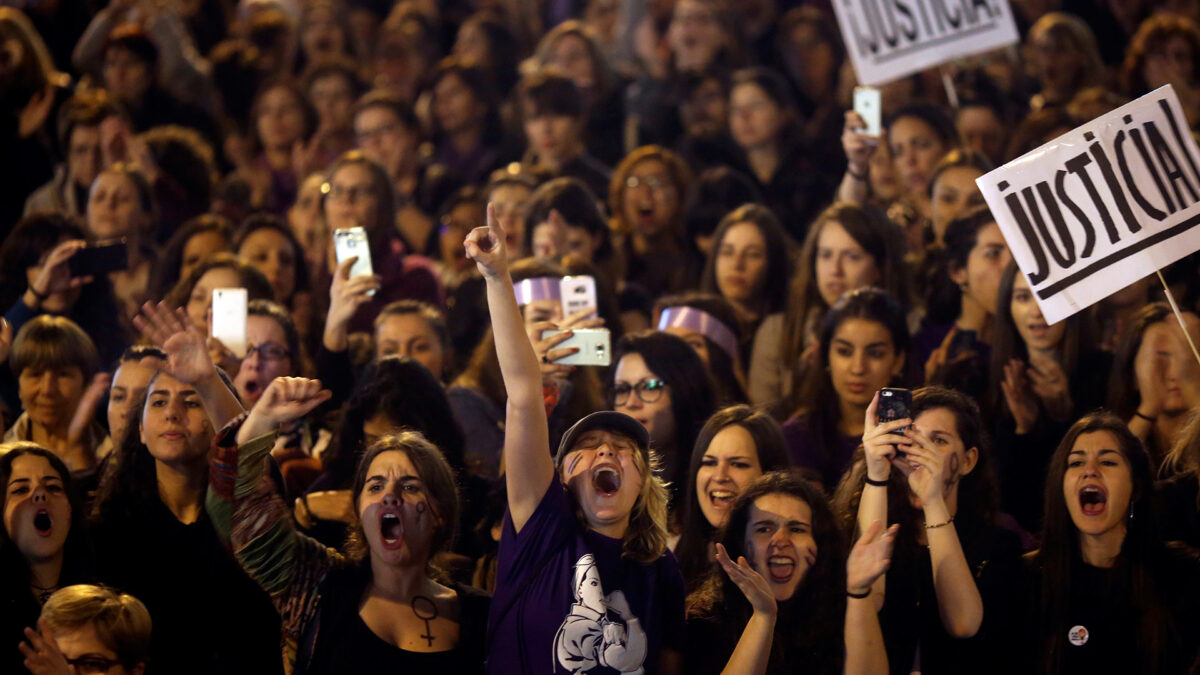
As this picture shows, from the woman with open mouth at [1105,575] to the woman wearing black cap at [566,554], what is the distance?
1064 millimetres

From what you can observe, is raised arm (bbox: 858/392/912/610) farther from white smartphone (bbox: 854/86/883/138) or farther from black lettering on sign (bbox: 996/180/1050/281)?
white smartphone (bbox: 854/86/883/138)

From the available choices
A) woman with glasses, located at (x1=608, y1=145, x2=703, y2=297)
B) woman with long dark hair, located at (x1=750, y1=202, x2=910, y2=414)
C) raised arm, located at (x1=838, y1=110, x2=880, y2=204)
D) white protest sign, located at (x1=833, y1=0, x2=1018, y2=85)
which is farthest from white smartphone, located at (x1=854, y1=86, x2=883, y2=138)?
woman with glasses, located at (x1=608, y1=145, x2=703, y2=297)

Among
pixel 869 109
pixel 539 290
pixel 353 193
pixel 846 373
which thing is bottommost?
pixel 846 373

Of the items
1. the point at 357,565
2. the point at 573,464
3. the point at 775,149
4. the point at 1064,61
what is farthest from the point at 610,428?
the point at 1064,61

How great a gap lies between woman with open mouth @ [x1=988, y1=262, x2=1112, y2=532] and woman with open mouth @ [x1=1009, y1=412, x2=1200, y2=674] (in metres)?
0.69

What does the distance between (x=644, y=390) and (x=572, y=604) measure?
1.49 meters

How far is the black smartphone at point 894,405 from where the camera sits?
452 cm

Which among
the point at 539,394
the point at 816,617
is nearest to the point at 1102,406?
the point at 816,617

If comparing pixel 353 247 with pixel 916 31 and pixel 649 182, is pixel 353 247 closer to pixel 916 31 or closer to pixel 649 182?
pixel 649 182

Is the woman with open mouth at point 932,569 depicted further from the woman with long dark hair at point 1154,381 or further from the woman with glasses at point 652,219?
the woman with glasses at point 652,219

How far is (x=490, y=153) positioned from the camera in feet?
30.1

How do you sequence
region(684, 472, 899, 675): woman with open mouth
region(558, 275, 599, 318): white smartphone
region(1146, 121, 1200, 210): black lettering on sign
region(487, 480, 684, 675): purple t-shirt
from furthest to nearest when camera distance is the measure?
1. region(558, 275, 599, 318): white smartphone
2. region(1146, 121, 1200, 210): black lettering on sign
3. region(684, 472, 899, 675): woman with open mouth
4. region(487, 480, 684, 675): purple t-shirt

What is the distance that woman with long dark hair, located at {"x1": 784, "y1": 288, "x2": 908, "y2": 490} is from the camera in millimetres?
5645

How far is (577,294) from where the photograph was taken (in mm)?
6102
